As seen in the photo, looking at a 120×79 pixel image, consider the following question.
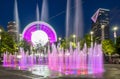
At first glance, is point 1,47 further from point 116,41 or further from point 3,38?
point 116,41

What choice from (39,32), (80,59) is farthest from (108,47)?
Result: (39,32)

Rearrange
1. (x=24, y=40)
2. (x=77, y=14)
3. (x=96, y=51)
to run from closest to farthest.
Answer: (x=96, y=51), (x=77, y=14), (x=24, y=40)

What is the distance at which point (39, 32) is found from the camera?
102125 mm

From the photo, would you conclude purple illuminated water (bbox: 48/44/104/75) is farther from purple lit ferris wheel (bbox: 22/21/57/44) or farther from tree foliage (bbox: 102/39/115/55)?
purple lit ferris wheel (bbox: 22/21/57/44)

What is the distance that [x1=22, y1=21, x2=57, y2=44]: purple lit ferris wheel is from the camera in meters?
102

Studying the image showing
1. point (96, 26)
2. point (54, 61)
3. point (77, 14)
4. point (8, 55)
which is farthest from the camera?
point (96, 26)

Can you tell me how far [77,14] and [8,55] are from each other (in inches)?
632

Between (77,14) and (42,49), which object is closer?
A: (77,14)

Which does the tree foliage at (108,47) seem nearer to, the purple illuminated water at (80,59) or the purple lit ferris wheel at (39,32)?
the purple illuminated water at (80,59)

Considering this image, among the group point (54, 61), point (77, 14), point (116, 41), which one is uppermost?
point (77, 14)

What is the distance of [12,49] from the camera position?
67.4m

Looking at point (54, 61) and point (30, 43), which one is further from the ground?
point (30, 43)

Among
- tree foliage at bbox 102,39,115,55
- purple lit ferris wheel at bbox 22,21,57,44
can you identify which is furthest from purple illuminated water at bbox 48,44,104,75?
purple lit ferris wheel at bbox 22,21,57,44

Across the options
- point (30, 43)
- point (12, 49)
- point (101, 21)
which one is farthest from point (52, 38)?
point (12, 49)
